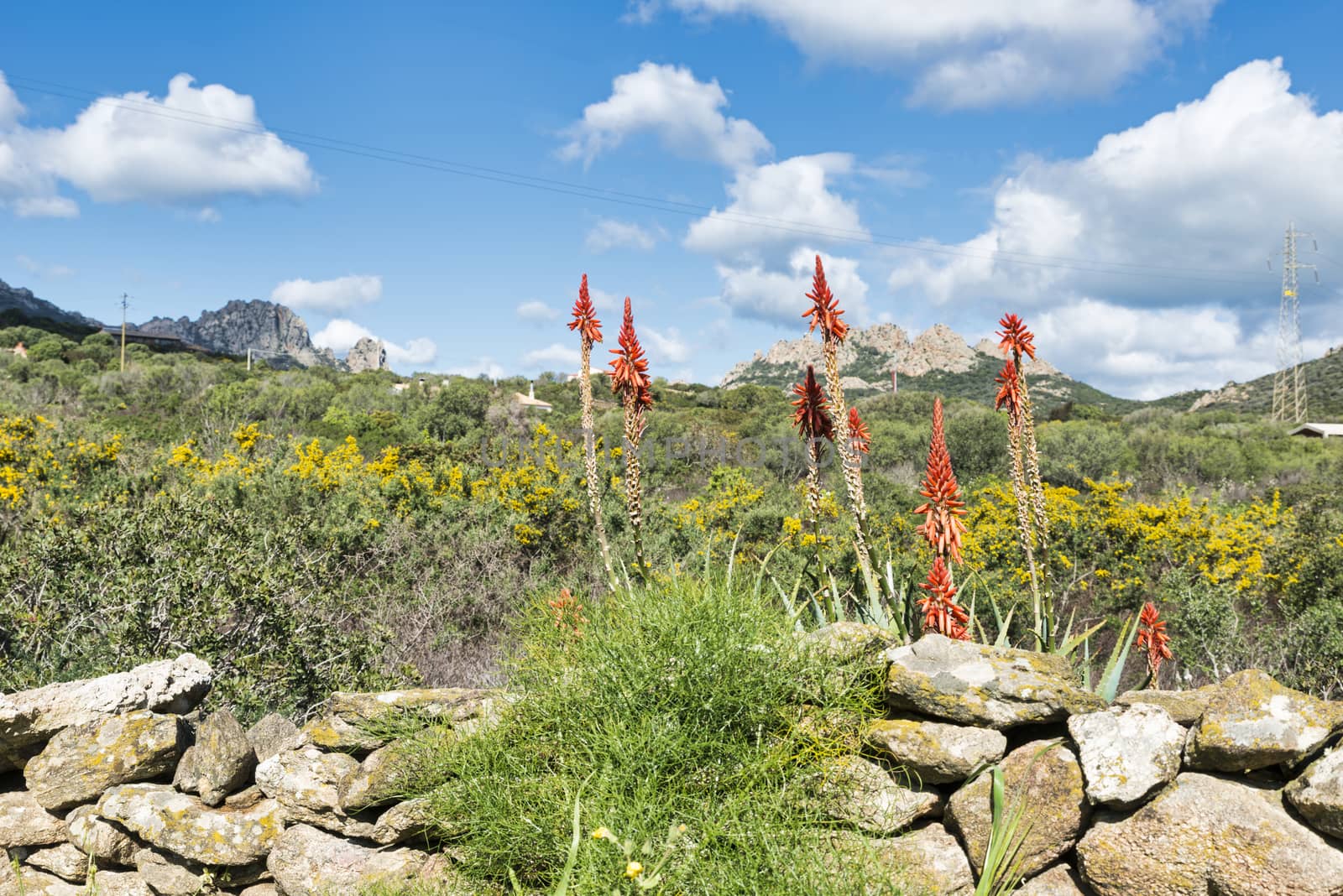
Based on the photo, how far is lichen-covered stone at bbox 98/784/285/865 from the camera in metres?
3.71

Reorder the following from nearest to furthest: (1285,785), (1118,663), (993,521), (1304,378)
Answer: (1285,785) < (1118,663) < (993,521) < (1304,378)

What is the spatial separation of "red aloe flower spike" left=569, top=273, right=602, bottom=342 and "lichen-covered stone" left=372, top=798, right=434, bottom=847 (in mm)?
2514

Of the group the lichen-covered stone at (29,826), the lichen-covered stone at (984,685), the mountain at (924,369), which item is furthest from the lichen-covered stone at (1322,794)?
the mountain at (924,369)

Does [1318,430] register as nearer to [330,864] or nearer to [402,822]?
[402,822]

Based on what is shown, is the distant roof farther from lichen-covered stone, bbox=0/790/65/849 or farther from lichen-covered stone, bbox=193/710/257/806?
lichen-covered stone, bbox=0/790/65/849

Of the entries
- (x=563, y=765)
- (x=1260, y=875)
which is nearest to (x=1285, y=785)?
(x=1260, y=875)

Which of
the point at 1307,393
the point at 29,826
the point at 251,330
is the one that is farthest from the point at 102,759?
the point at 251,330

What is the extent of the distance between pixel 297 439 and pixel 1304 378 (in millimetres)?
79906

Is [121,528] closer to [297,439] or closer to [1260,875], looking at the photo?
[1260,875]

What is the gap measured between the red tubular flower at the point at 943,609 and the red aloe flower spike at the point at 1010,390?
821mm

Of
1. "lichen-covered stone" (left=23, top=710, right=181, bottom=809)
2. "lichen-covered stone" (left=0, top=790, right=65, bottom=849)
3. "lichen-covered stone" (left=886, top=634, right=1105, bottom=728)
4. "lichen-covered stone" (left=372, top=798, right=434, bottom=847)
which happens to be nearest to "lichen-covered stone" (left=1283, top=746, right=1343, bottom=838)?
"lichen-covered stone" (left=886, top=634, right=1105, bottom=728)

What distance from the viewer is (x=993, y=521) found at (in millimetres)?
14352

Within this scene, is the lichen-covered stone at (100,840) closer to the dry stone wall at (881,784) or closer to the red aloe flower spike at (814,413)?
the dry stone wall at (881,784)

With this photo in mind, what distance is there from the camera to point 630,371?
13.7 feet
